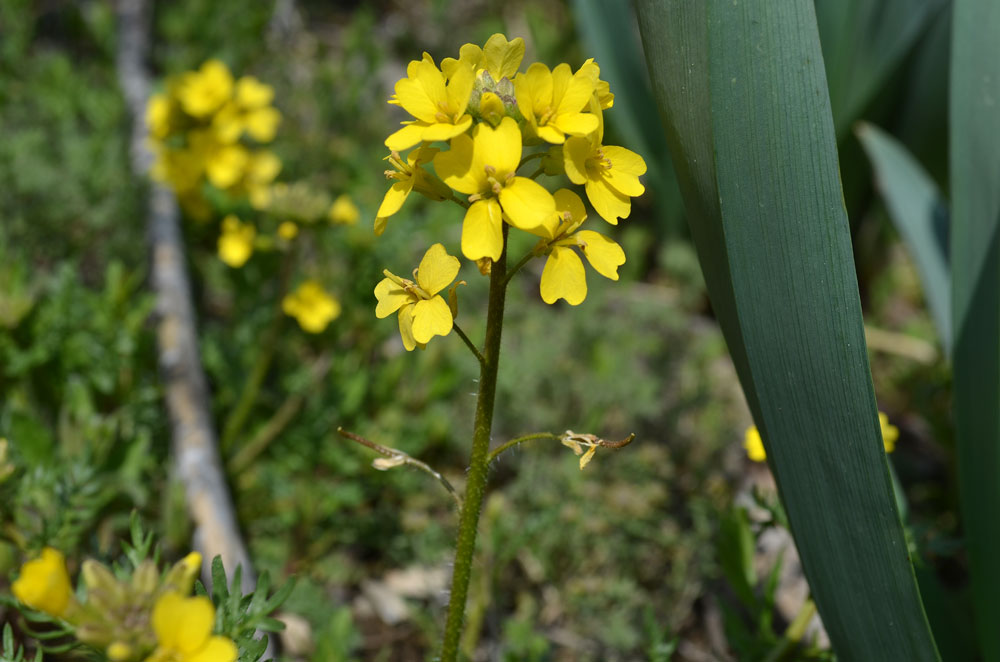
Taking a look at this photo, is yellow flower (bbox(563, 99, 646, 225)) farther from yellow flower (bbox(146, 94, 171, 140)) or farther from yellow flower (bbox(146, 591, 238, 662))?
yellow flower (bbox(146, 94, 171, 140))

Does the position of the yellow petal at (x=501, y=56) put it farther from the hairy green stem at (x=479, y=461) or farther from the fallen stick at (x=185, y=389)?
the fallen stick at (x=185, y=389)

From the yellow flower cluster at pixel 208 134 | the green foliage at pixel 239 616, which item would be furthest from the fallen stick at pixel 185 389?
the green foliage at pixel 239 616

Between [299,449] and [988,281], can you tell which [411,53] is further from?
[988,281]

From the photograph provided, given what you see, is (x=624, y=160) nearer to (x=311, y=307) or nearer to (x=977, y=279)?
(x=977, y=279)

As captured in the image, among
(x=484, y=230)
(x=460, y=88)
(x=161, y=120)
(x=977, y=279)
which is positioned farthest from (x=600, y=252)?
(x=161, y=120)

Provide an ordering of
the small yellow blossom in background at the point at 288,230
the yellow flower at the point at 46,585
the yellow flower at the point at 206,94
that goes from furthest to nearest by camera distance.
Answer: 1. the yellow flower at the point at 206,94
2. the small yellow blossom in background at the point at 288,230
3. the yellow flower at the point at 46,585

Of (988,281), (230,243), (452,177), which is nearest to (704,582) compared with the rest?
(988,281)
